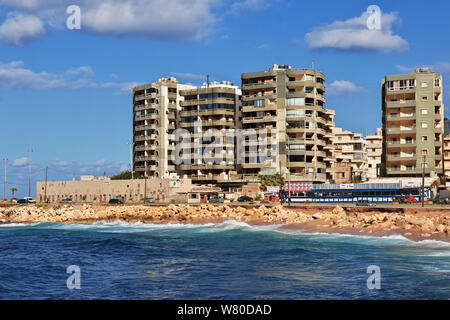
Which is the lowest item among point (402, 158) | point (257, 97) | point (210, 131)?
point (402, 158)

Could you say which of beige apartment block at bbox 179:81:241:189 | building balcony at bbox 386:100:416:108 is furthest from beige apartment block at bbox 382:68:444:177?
beige apartment block at bbox 179:81:241:189

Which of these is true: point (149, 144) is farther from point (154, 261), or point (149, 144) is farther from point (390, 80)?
point (154, 261)

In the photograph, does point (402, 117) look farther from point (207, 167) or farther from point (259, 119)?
point (207, 167)

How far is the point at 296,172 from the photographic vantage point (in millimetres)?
117250

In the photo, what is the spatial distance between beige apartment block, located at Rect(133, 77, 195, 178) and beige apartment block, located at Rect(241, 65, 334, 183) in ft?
75.4

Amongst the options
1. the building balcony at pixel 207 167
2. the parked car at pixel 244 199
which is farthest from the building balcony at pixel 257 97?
the parked car at pixel 244 199

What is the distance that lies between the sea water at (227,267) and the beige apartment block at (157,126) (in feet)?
254

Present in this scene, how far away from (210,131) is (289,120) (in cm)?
2064

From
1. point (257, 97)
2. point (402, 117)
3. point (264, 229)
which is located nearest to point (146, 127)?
point (257, 97)

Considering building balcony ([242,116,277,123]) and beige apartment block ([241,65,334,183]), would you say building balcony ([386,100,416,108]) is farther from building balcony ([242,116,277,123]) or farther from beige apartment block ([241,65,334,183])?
building balcony ([242,116,277,123])

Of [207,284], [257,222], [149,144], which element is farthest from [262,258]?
[149,144]

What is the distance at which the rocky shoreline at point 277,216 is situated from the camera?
5647cm

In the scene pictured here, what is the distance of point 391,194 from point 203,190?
131 ft

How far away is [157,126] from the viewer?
138250mm
